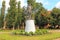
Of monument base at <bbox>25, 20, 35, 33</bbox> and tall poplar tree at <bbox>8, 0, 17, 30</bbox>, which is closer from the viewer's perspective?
monument base at <bbox>25, 20, 35, 33</bbox>

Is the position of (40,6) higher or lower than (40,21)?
higher

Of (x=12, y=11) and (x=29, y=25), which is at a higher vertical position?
(x=12, y=11)

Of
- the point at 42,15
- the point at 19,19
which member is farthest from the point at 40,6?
the point at 19,19

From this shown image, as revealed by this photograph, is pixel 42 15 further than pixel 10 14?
Yes

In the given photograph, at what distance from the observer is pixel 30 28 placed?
2383 cm

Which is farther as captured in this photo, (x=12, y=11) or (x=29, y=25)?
(x=12, y=11)

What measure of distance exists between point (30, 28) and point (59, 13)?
28240mm

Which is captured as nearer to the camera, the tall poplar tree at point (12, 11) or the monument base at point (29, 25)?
the monument base at point (29, 25)

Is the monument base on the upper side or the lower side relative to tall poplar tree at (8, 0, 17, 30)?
lower

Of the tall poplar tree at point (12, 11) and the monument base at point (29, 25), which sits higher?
the tall poplar tree at point (12, 11)

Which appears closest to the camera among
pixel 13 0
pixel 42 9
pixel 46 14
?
pixel 13 0

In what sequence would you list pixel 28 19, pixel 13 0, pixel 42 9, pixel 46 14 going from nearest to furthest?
pixel 28 19, pixel 13 0, pixel 46 14, pixel 42 9

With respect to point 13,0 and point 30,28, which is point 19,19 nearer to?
point 13,0

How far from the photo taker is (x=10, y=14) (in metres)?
48.6
